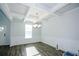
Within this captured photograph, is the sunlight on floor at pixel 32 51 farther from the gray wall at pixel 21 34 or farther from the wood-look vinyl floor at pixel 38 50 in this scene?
the gray wall at pixel 21 34

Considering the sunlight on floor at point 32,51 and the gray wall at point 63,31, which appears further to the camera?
the gray wall at point 63,31

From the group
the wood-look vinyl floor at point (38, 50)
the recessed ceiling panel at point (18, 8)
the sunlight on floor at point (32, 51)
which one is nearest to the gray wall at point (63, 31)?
the wood-look vinyl floor at point (38, 50)

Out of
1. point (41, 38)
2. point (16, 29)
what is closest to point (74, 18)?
point (41, 38)

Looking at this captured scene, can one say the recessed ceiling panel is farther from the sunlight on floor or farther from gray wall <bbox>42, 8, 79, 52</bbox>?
the sunlight on floor

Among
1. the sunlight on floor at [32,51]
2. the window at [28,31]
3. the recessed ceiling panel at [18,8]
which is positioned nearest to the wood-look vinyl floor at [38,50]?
the sunlight on floor at [32,51]

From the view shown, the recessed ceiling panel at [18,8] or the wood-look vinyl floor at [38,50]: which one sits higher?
the recessed ceiling panel at [18,8]

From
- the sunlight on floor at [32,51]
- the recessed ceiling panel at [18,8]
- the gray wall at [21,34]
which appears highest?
the recessed ceiling panel at [18,8]

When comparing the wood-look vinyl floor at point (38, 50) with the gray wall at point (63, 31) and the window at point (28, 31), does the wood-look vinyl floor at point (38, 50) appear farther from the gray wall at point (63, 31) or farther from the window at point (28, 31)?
the window at point (28, 31)

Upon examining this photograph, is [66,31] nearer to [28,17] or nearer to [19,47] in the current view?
[28,17]

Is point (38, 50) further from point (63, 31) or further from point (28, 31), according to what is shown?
point (63, 31)

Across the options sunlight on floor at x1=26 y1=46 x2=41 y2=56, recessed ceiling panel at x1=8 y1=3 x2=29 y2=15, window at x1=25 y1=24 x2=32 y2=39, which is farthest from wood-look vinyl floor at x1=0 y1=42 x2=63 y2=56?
recessed ceiling panel at x1=8 y1=3 x2=29 y2=15

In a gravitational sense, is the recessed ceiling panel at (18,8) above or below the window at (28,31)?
above

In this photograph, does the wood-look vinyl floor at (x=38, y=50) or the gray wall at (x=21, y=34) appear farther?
the gray wall at (x=21, y=34)

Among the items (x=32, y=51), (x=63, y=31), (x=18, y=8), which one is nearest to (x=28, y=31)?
(x=32, y=51)
